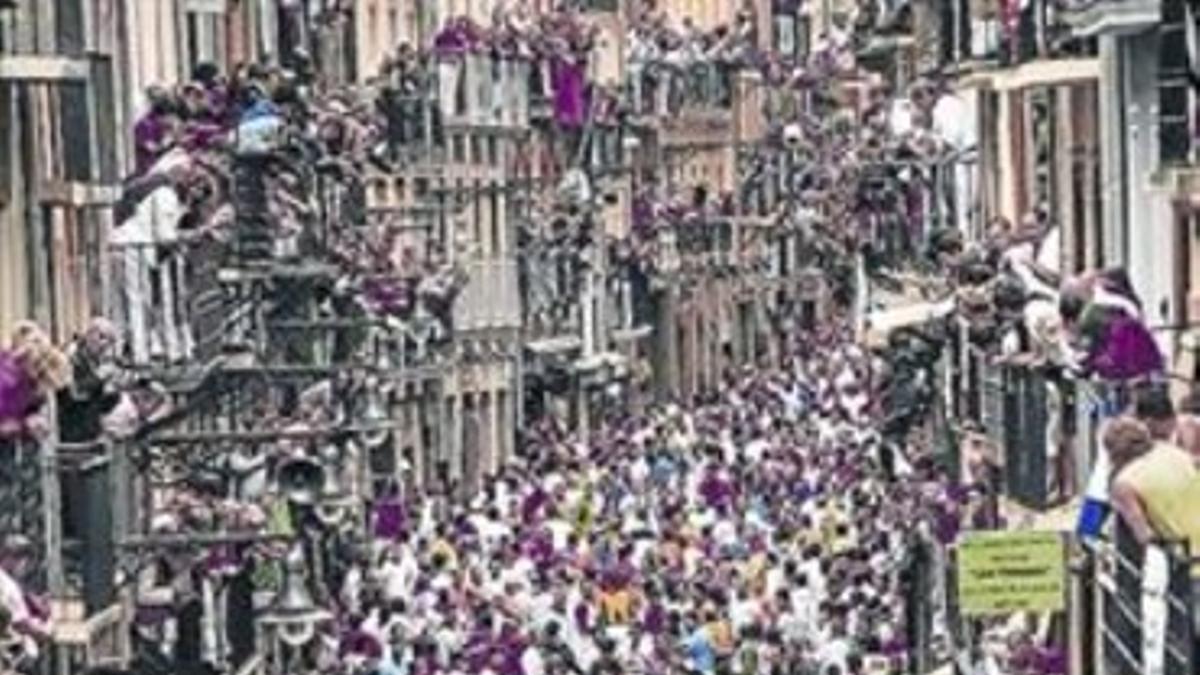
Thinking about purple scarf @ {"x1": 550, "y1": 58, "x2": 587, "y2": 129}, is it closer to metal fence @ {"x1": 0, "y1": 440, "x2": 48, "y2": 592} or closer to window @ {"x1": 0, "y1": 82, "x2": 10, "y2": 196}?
window @ {"x1": 0, "y1": 82, "x2": 10, "y2": 196}

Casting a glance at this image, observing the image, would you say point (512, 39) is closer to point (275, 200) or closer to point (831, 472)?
point (831, 472)

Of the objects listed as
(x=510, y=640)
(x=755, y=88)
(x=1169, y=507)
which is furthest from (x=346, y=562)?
(x=755, y=88)

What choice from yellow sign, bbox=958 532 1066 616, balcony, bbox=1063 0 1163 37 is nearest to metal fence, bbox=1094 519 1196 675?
yellow sign, bbox=958 532 1066 616

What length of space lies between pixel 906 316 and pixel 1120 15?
46.2 feet

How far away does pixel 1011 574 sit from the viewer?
1038 inches

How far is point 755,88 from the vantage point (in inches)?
4717

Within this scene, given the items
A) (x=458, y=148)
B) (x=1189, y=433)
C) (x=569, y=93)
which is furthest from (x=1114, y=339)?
(x=569, y=93)

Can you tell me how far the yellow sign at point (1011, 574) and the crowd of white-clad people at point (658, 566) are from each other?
11463mm

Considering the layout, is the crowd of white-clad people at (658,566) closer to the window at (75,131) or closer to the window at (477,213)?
the window at (75,131)

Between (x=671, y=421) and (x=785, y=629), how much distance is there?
1188 inches

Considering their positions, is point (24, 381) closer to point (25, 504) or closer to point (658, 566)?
point (25, 504)

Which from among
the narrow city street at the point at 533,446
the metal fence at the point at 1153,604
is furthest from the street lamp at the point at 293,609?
the metal fence at the point at 1153,604

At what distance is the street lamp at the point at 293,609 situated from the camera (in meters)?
34.0

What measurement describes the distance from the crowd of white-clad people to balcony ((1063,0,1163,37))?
291 inches
